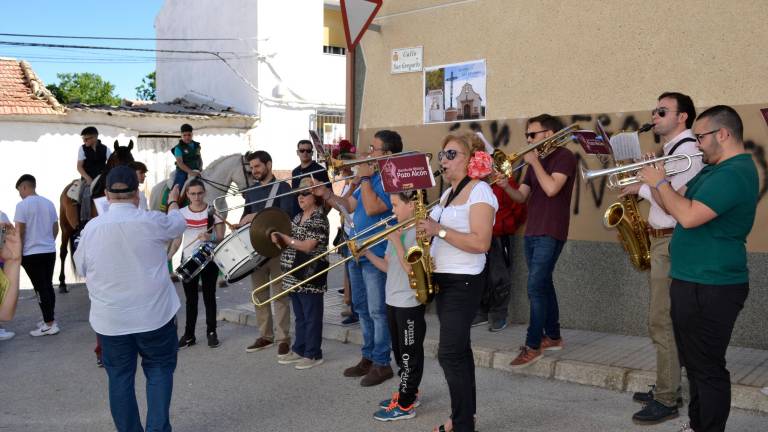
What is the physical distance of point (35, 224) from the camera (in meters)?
8.21

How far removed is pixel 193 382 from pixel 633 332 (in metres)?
3.93

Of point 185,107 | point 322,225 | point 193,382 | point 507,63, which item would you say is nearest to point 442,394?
point 322,225

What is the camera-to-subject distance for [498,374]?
5965 millimetres

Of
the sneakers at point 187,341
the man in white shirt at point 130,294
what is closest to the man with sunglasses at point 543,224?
the man in white shirt at point 130,294

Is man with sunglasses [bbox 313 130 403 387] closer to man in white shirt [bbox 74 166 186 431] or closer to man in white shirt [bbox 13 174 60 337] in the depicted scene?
man in white shirt [bbox 74 166 186 431]

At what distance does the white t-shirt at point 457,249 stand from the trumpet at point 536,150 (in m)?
0.99

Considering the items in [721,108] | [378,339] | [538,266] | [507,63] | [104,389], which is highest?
[507,63]

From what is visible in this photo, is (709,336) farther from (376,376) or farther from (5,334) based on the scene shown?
(5,334)

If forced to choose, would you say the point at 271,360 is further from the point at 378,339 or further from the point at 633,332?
the point at 633,332

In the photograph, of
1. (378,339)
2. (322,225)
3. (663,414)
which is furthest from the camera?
(322,225)

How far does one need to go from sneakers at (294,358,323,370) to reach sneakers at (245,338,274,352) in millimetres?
780

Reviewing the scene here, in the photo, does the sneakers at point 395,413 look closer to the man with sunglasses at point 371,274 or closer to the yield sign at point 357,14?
the man with sunglasses at point 371,274

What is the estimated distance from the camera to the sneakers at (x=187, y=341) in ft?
23.7

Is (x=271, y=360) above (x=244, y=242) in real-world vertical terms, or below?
below
